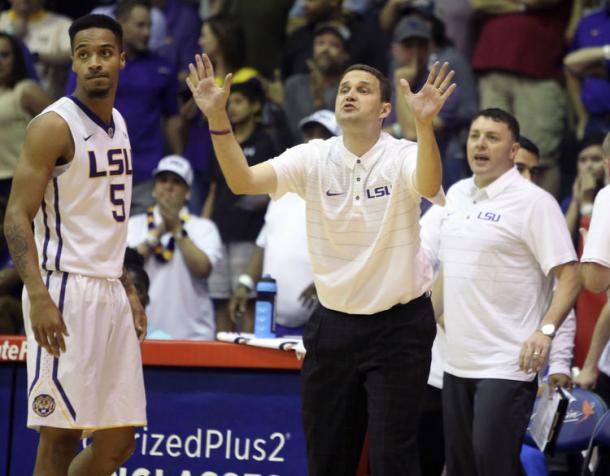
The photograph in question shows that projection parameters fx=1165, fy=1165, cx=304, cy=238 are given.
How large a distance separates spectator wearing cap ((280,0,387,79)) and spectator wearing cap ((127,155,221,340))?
1777 millimetres

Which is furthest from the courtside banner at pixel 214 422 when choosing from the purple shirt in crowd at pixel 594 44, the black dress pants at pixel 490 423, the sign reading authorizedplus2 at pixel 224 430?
the purple shirt in crowd at pixel 594 44

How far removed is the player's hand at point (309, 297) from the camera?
8.15 m

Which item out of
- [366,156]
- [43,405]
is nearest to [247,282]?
[366,156]

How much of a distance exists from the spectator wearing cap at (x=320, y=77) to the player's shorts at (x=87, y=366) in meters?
4.56

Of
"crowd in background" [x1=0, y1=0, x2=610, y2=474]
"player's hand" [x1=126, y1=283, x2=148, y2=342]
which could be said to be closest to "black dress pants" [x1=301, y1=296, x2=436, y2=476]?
"player's hand" [x1=126, y1=283, x2=148, y2=342]

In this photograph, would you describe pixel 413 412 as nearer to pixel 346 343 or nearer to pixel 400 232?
pixel 346 343

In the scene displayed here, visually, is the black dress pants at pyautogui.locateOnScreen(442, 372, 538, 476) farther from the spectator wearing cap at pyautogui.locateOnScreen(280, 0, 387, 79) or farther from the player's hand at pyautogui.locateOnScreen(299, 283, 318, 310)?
the spectator wearing cap at pyautogui.locateOnScreen(280, 0, 387, 79)

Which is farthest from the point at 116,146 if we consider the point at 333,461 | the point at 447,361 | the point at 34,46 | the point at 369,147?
the point at 34,46

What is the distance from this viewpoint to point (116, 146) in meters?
5.27

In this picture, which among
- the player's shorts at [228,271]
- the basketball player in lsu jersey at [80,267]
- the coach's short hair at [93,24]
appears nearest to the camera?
the basketball player in lsu jersey at [80,267]

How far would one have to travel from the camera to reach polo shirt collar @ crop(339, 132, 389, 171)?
17.3 ft

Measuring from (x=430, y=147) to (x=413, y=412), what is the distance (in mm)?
1174

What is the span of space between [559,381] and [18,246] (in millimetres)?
3081

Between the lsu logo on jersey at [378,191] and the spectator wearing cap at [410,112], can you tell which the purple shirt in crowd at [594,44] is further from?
the lsu logo on jersey at [378,191]
